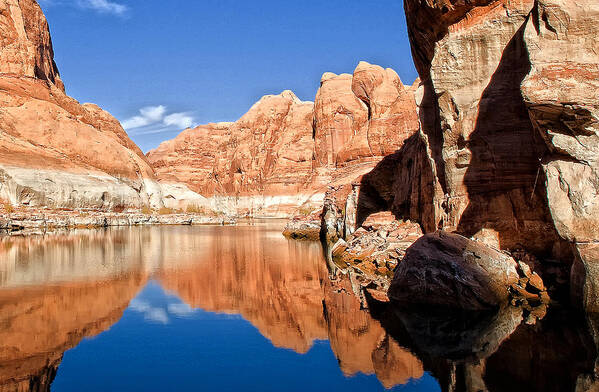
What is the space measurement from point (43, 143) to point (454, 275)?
286 ft

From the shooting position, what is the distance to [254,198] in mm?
125500

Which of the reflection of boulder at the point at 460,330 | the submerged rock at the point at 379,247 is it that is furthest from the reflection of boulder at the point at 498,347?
the submerged rock at the point at 379,247

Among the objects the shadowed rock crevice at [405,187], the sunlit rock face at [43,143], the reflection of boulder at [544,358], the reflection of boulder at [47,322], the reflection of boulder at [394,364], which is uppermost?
the sunlit rock face at [43,143]

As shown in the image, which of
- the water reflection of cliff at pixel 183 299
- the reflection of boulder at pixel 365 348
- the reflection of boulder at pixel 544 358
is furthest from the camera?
the water reflection of cliff at pixel 183 299

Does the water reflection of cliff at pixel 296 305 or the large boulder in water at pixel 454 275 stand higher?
the large boulder in water at pixel 454 275

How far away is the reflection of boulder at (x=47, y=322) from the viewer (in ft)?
26.2

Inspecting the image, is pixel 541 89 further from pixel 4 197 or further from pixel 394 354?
pixel 4 197

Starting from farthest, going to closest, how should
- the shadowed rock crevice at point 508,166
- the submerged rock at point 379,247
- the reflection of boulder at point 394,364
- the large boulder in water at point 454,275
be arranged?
the submerged rock at point 379,247, the shadowed rock crevice at point 508,166, the large boulder in water at point 454,275, the reflection of boulder at point 394,364

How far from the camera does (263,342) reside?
10.5 m

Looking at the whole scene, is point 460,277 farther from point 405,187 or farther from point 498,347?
point 405,187

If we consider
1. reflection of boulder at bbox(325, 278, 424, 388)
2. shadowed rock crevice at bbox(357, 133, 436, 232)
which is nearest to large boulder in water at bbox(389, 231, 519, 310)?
reflection of boulder at bbox(325, 278, 424, 388)

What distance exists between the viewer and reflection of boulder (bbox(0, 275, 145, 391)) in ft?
26.2

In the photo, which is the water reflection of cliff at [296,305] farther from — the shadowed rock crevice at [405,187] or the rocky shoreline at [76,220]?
the rocky shoreline at [76,220]

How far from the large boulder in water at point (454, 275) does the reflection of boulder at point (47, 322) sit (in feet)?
28.1
